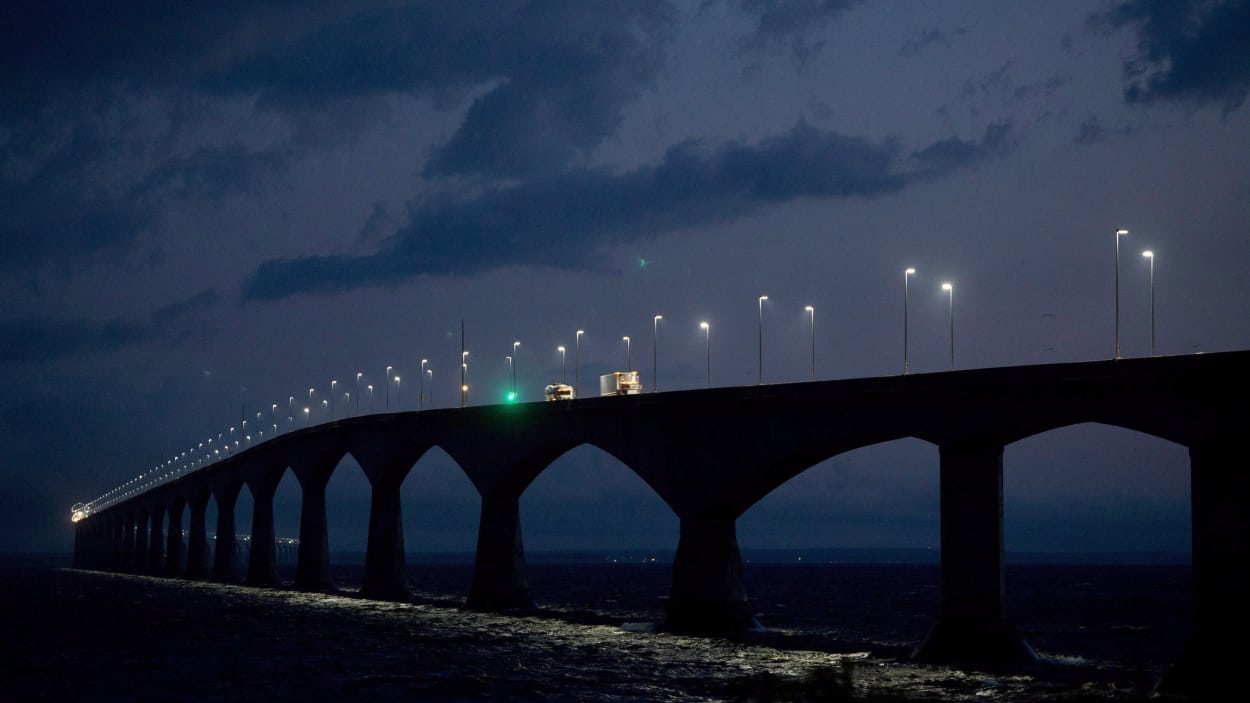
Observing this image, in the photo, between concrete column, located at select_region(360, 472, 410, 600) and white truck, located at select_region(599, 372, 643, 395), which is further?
concrete column, located at select_region(360, 472, 410, 600)

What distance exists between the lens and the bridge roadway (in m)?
29.9

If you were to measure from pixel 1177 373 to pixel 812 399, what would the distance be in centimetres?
1293

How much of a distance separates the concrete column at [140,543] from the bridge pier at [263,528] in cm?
6009

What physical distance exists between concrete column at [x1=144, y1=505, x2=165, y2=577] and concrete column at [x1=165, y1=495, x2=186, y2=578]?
5.67 m

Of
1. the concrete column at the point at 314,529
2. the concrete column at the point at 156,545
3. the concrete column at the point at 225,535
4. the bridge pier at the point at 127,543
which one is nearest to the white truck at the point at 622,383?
the concrete column at the point at 314,529

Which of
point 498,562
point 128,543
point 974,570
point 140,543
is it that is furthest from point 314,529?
point 128,543

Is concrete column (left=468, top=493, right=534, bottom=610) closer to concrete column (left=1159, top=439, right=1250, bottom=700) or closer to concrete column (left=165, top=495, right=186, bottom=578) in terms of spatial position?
concrete column (left=1159, top=439, right=1250, bottom=700)

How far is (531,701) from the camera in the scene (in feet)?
99.7

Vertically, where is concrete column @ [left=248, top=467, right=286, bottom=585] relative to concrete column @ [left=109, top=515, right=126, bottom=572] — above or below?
above

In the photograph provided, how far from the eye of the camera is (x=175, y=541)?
133 metres

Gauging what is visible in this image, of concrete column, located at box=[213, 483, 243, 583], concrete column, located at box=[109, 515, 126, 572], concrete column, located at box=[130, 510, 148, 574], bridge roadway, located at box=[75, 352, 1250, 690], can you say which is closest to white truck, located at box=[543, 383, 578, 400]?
bridge roadway, located at box=[75, 352, 1250, 690]

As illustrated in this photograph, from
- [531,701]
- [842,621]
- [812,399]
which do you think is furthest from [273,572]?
[531,701]

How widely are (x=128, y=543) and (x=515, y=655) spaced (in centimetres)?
13869

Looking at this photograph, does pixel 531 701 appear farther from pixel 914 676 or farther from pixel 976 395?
pixel 976 395
